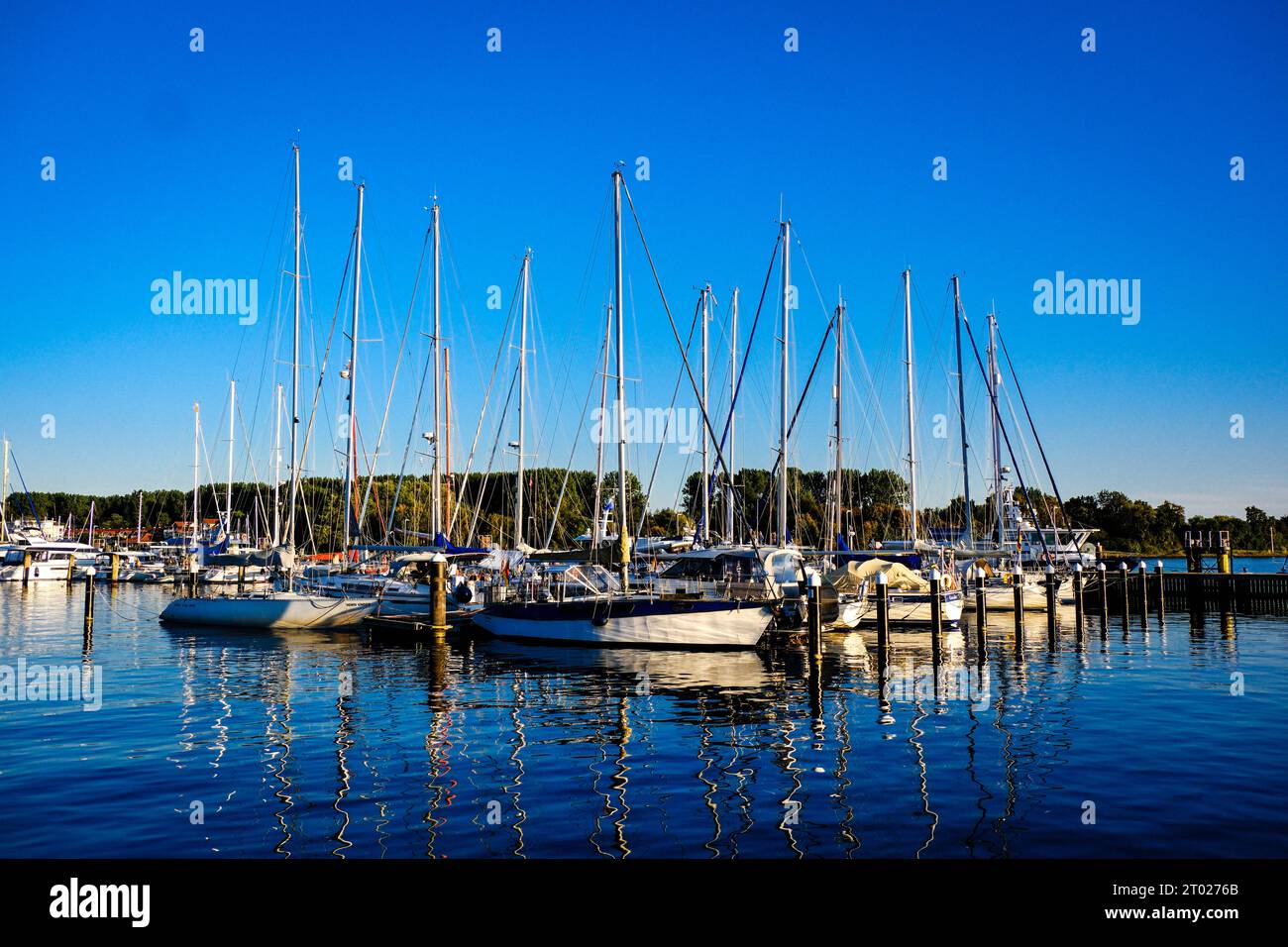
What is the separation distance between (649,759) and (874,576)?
29794 mm

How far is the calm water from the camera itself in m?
13.1

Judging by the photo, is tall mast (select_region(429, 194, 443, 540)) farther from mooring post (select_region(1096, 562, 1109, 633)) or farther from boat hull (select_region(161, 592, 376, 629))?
mooring post (select_region(1096, 562, 1109, 633))

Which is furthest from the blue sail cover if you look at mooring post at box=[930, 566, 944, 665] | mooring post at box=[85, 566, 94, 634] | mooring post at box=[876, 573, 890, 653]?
mooring post at box=[930, 566, 944, 665]

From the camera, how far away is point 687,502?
136875 millimetres

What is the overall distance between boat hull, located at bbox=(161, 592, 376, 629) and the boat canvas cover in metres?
21.0

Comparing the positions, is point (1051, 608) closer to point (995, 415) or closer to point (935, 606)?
point (935, 606)

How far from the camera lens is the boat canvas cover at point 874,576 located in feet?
146

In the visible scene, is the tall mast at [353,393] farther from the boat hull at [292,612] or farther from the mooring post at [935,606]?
the mooring post at [935,606]

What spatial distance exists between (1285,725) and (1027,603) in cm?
3254

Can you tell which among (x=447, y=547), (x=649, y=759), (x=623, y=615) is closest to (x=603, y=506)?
(x=447, y=547)

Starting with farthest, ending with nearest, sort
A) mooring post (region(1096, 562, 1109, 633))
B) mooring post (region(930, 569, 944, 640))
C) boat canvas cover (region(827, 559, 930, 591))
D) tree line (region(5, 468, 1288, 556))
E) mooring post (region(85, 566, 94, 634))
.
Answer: tree line (region(5, 468, 1288, 556)), boat canvas cover (region(827, 559, 930, 591)), mooring post (region(1096, 562, 1109, 633)), mooring post (region(85, 566, 94, 634)), mooring post (region(930, 569, 944, 640))

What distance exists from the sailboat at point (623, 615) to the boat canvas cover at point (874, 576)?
1028 centimetres

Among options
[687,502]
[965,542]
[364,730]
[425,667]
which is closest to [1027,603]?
[965,542]
